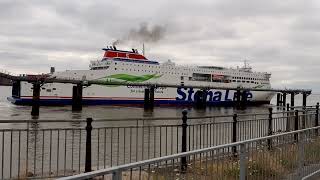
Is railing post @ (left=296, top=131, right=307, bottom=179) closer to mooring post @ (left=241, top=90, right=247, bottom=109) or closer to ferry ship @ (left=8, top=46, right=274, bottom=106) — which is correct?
ferry ship @ (left=8, top=46, right=274, bottom=106)

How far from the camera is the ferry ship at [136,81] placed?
75125 millimetres

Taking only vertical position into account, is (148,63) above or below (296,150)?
above

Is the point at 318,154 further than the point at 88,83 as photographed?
No

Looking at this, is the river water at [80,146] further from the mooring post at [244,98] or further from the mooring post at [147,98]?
the mooring post at [244,98]

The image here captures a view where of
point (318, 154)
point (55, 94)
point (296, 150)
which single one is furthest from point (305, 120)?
point (55, 94)

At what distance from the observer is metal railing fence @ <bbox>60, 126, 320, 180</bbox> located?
171 inches

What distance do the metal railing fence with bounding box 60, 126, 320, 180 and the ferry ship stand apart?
67961mm

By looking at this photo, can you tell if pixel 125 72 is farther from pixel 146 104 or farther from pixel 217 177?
pixel 217 177

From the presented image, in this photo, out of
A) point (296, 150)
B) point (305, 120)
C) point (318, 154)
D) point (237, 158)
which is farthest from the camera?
point (305, 120)

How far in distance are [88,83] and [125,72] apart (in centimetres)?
1473

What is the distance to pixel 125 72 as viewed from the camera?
269 feet

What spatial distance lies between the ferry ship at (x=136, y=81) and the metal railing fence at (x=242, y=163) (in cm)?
6796

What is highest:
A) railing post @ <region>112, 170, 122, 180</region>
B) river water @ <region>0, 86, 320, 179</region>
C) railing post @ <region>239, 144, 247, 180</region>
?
railing post @ <region>112, 170, 122, 180</region>

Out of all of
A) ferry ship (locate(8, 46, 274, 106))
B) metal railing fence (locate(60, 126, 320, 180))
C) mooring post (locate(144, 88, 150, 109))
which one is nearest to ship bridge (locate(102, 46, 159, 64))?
ferry ship (locate(8, 46, 274, 106))
